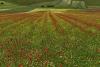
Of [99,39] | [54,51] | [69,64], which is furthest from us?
[99,39]

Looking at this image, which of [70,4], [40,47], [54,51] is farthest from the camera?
[70,4]

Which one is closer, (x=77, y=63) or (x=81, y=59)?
(x=77, y=63)

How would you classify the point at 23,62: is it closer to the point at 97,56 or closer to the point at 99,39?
the point at 97,56

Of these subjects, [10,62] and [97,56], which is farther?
[97,56]

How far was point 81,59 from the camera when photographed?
16.3m

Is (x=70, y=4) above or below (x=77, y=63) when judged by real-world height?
below

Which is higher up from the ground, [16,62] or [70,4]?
[16,62]

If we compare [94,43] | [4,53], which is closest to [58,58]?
[4,53]

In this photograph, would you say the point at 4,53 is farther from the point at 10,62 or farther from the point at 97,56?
the point at 97,56

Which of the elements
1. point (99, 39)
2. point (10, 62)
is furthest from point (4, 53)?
point (99, 39)

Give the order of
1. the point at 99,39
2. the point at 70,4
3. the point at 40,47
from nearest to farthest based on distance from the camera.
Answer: the point at 40,47, the point at 99,39, the point at 70,4

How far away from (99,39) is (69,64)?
9783 millimetres

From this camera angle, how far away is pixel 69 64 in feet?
48.2

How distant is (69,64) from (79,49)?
14.9 feet
